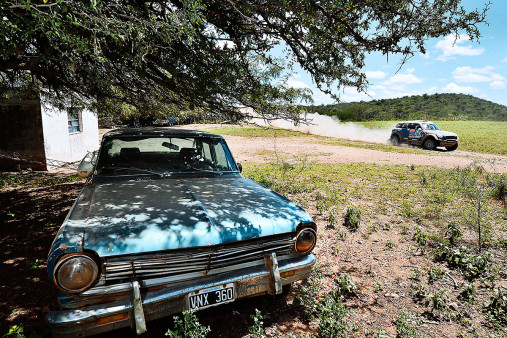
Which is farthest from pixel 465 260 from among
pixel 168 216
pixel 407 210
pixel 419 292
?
pixel 168 216

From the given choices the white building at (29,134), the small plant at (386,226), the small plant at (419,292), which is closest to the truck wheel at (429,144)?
the small plant at (386,226)

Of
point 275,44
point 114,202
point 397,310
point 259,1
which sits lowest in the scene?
point 397,310

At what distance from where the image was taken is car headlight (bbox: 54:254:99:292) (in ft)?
5.87

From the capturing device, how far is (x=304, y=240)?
255 cm

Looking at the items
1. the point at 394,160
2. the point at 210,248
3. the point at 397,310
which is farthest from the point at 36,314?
the point at 394,160

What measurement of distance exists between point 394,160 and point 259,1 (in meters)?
10.4

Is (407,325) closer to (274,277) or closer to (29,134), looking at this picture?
(274,277)

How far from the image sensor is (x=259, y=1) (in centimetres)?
419

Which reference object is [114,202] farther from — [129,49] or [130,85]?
[130,85]

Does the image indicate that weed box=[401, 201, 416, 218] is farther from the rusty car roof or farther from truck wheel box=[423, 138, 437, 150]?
truck wheel box=[423, 138, 437, 150]

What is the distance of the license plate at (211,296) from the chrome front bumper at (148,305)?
0.03m

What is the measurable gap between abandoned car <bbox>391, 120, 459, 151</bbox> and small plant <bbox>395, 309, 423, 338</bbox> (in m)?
Result: 17.2

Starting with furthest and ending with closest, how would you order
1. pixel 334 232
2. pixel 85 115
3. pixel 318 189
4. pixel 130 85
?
pixel 85 115
pixel 318 189
pixel 130 85
pixel 334 232

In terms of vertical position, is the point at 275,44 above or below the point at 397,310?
above
